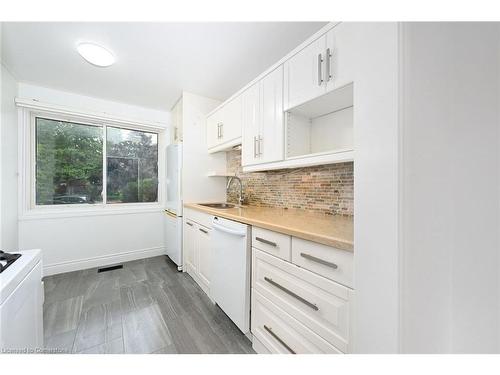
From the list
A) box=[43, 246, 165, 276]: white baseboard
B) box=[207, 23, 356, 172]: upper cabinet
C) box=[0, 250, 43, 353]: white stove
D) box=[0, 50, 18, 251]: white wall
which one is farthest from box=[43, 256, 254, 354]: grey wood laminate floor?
box=[207, 23, 356, 172]: upper cabinet

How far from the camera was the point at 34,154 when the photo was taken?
2.24 m

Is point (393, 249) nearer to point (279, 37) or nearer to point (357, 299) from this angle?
point (357, 299)

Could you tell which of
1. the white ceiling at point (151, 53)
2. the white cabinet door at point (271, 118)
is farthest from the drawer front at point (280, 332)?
the white ceiling at point (151, 53)

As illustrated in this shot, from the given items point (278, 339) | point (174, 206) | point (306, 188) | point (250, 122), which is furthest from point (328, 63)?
point (174, 206)

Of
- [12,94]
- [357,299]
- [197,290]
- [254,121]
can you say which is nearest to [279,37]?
[254,121]

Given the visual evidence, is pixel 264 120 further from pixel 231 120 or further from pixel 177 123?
pixel 177 123

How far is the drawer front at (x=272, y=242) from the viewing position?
3.35 feet

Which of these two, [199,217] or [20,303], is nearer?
[20,303]

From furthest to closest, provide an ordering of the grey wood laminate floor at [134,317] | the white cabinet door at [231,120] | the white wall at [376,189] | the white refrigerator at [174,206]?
the white refrigerator at [174,206] < the white cabinet door at [231,120] < the grey wood laminate floor at [134,317] < the white wall at [376,189]

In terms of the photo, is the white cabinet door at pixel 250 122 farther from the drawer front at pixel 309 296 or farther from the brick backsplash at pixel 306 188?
the drawer front at pixel 309 296

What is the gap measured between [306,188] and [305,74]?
90 centimetres

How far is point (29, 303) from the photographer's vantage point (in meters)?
0.83

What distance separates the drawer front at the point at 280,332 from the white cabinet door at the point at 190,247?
107 centimetres
